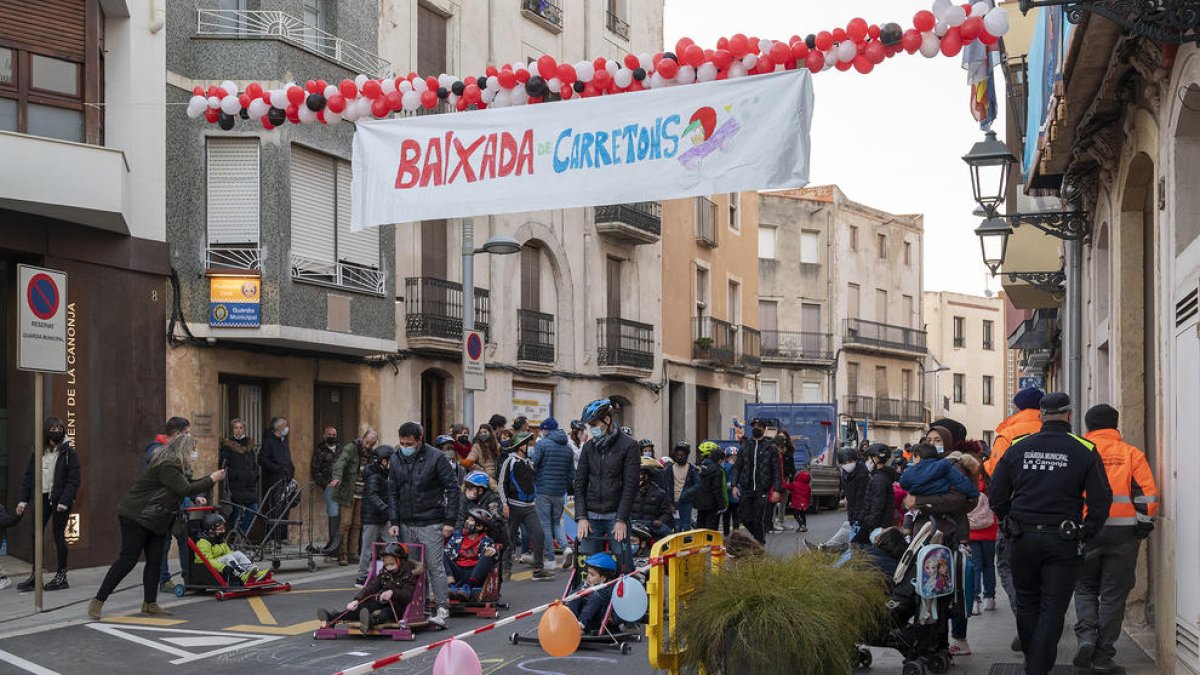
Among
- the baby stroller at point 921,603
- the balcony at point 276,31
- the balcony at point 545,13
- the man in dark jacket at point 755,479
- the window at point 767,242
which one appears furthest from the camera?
the window at point 767,242

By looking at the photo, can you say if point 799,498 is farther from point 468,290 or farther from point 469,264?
point 469,264

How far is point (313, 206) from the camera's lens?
21812 mm

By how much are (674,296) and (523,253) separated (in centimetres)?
859

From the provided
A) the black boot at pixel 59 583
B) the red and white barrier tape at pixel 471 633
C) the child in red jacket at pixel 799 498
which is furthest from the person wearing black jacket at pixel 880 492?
the child in red jacket at pixel 799 498

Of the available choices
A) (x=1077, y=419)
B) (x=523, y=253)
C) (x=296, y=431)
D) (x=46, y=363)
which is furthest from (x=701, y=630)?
(x=523, y=253)

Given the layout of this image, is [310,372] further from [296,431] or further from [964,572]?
[964,572]

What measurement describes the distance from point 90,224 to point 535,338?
1296 centimetres

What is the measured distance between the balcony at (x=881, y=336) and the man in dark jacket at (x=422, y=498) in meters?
50.5

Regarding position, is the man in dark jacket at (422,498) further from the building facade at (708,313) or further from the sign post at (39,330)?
the building facade at (708,313)

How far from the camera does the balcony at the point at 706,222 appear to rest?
3919 cm

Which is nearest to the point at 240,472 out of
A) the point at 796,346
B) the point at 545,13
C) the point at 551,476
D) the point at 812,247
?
the point at 551,476

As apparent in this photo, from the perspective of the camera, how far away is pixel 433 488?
12430 millimetres

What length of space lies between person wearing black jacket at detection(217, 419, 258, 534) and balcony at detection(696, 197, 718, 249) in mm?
22875

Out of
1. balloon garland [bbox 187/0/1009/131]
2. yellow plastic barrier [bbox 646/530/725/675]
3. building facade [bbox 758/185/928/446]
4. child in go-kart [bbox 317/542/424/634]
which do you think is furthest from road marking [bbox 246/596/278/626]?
building facade [bbox 758/185/928/446]
